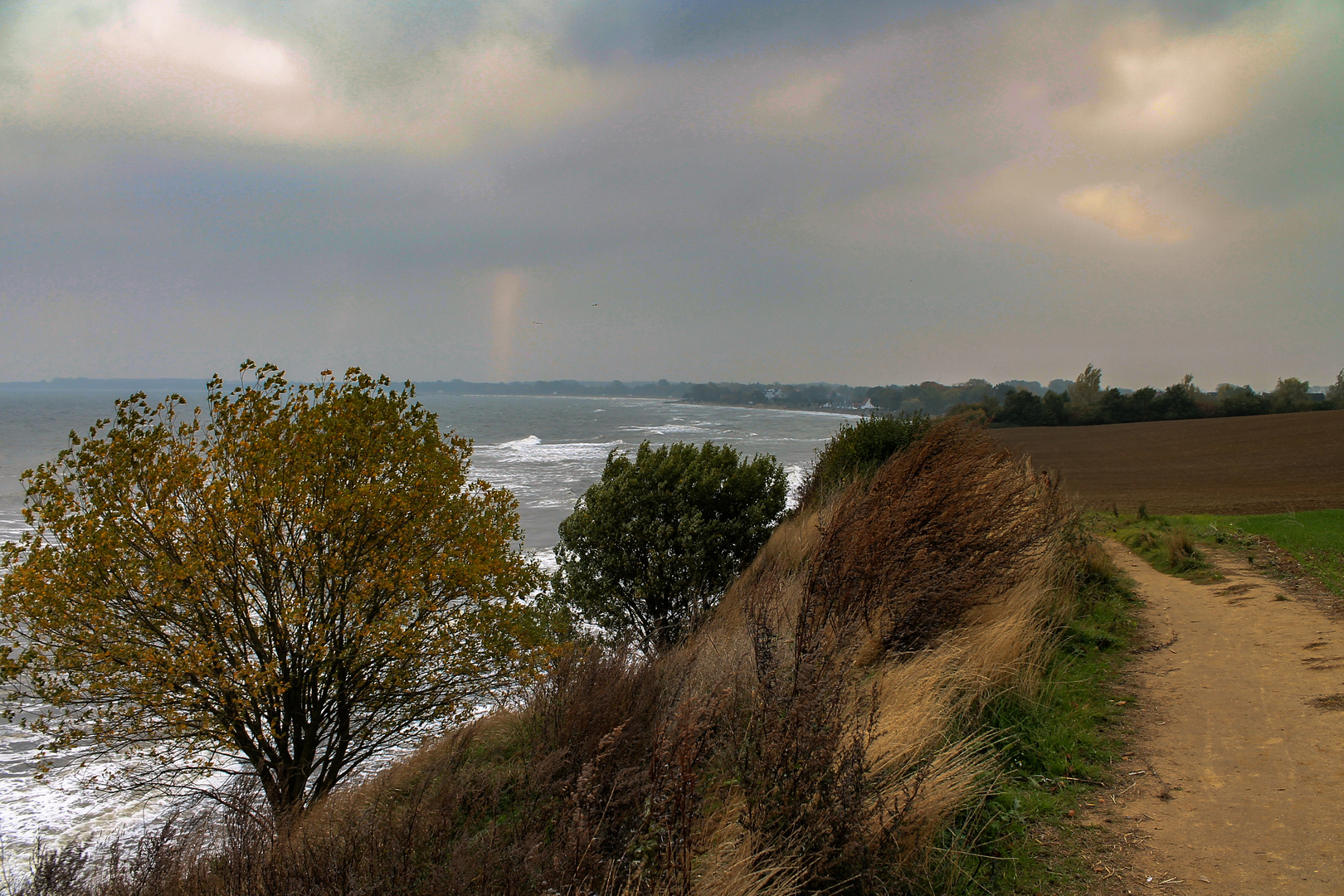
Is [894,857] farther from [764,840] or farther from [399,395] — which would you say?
[399,395]

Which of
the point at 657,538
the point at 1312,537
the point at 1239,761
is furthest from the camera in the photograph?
the point at 657,538

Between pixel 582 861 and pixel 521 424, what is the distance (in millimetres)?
121580

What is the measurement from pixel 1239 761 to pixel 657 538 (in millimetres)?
9886

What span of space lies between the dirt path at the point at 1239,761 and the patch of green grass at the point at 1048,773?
200mm

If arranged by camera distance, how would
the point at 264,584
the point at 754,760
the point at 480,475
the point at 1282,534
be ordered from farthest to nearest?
1. the point at 480,475
2. the point at 1282,534
3. the point at 264,584
4. the point at 754,760

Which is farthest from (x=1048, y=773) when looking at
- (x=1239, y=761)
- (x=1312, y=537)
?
(x=1312, y=537)

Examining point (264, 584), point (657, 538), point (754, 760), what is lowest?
point (657, 538)

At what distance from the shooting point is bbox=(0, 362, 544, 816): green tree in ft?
27.6

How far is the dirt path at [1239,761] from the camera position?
3.46 metres

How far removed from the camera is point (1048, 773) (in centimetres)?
459

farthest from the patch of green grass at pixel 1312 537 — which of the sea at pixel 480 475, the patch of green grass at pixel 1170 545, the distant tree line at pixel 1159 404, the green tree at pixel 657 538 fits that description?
the distant tree line at pixel 1159 404

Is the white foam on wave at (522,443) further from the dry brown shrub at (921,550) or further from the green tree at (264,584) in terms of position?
the dry brown shrub at (921,550)

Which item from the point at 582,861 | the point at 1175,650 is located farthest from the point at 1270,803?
the point at 582,861

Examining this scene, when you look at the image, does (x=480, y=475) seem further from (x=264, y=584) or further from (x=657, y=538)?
(x=264, y=584)
